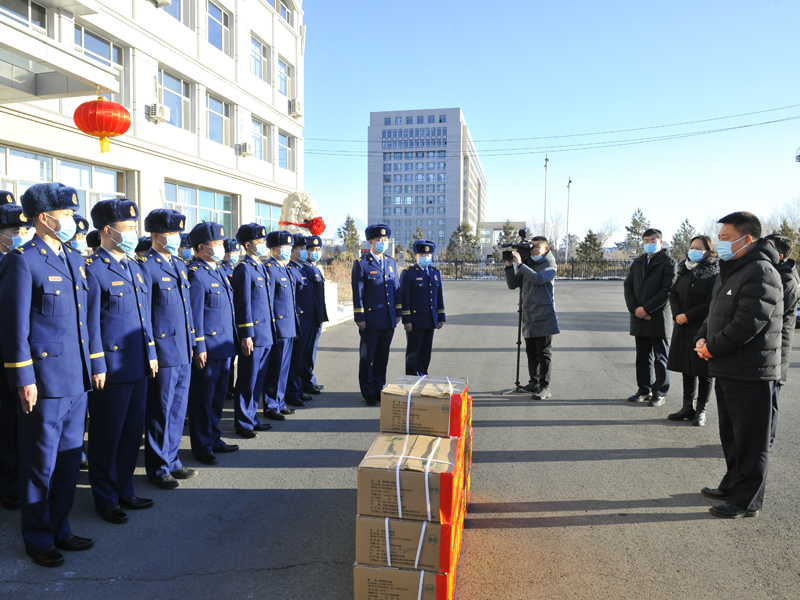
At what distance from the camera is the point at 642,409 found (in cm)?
677

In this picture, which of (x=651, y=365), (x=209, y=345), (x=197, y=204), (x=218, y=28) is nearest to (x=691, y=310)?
(x=651, y=365)

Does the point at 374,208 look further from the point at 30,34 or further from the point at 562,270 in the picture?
the point at 30,34

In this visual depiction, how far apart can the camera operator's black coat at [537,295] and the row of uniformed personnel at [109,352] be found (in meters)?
3.52

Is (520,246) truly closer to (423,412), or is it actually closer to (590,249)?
(423,412)

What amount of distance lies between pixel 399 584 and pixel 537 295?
5.08 metres

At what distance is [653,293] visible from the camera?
6.96 m

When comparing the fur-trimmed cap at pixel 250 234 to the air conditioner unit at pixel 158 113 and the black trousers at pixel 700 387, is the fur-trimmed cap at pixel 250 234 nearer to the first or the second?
the black trousers at pixel 700 387

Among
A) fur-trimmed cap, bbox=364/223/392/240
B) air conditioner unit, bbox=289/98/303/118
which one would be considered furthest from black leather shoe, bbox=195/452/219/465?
air conditioner unit, bbox=289/98/303/118

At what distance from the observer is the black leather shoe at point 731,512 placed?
3.91 metres

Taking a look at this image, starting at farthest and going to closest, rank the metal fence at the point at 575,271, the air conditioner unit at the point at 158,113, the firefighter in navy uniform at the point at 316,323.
Result: the metal fence at the point at 575,271 → the air conditioner unit at the point at 158,113 → the firefighter in navy uniform at the point at 316,323

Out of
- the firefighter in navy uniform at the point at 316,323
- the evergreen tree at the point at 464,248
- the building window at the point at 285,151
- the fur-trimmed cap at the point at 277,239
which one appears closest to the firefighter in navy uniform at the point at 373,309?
the firefighter in navy uniform at the point at 316,323

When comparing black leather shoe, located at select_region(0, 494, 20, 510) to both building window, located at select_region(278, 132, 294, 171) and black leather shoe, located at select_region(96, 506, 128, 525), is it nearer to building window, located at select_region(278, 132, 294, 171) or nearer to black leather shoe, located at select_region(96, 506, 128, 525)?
black leather shoe, located at select_region(96, 506, 128, 525)

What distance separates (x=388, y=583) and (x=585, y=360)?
808 cm

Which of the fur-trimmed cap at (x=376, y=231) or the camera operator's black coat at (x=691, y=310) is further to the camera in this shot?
the fur-trimmed cap at (x=376, y=231)
